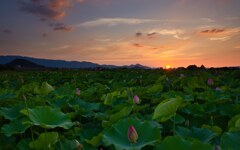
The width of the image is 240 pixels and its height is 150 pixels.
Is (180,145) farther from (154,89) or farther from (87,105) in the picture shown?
(154,89)

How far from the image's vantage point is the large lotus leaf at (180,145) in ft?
3.98

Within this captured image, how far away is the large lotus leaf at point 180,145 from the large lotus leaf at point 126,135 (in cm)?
20

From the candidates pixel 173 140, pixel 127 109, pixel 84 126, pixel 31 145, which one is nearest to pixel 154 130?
pixel 173 140

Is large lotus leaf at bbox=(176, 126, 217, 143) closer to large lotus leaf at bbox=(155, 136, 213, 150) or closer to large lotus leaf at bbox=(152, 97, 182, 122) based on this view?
large lotus leaf at bbox=(152, 97, 182, 122)

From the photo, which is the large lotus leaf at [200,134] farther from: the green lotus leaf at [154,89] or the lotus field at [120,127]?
the green lotus leaf at [154,89]

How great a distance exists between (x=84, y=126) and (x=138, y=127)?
761 millimetres

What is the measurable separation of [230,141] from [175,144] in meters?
0.33

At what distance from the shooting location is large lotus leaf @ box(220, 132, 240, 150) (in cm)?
146

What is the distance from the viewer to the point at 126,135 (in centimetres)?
163

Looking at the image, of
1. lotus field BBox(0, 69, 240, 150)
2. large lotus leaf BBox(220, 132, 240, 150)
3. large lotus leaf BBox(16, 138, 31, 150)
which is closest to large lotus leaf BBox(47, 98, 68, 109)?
lotus field BBox(0, 69, 240, 150)

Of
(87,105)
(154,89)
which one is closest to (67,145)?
(87,105)

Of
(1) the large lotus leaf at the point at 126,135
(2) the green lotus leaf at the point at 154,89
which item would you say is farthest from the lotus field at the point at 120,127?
(2) the green lotus leaf at the point at 154,89

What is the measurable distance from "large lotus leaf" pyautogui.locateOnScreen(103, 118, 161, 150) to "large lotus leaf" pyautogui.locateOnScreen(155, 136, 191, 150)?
20cm

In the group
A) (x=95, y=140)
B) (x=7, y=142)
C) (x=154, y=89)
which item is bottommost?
(x=7, y=142)
